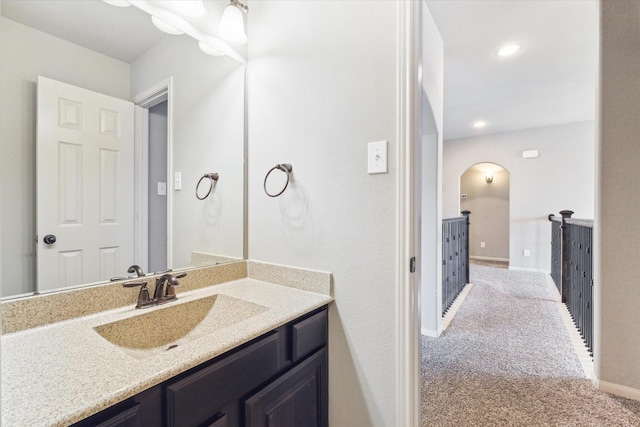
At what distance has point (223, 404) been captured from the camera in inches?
31.2

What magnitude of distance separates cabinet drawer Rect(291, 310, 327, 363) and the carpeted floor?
0.92 meters

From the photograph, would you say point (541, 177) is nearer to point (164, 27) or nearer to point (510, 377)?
point (510, 377)

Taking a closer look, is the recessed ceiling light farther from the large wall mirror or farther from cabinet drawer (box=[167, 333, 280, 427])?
cabinet drawer (box=[167, 333, 280, 427])

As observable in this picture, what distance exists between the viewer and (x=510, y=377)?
1.95 m

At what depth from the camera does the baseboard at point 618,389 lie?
5.58 feet

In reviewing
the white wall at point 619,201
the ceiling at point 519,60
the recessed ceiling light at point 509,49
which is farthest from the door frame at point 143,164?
the recessed ceiling light at point 509,49

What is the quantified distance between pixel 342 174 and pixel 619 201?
1.74 meters

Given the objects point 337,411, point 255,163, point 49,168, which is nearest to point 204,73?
point 255,163

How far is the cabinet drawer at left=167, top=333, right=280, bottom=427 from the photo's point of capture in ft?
2.26

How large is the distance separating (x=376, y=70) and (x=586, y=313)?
8.68 ft

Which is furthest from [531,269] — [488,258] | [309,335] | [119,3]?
[119,3]

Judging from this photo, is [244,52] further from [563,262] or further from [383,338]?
[563,262]

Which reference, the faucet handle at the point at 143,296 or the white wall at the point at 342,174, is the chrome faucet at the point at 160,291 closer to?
the faucet handle at the point at 143,296

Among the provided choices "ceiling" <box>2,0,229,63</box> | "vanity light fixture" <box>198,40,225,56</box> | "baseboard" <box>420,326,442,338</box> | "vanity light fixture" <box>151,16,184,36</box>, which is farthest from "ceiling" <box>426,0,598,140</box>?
"baseboard" <box>420,326,442,338</box>
